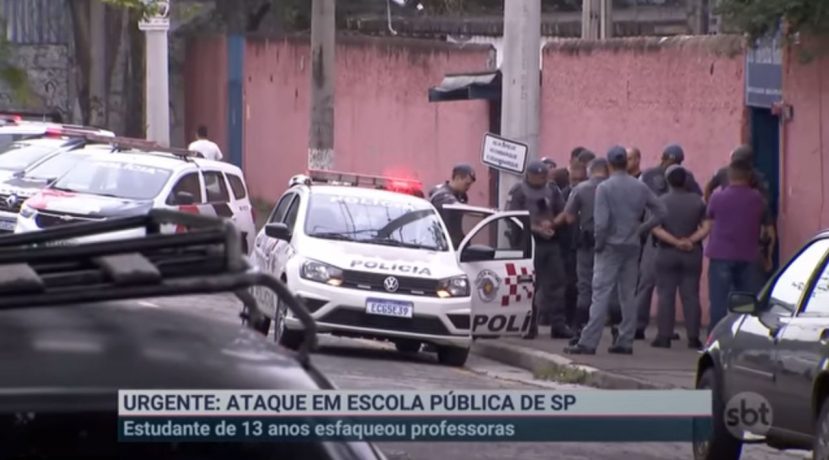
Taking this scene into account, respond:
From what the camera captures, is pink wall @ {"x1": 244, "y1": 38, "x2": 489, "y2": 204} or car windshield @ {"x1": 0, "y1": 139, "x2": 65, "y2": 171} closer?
car windshield @ {"x1": 0, "y1": 139, "x2": 65, "y2": 171}

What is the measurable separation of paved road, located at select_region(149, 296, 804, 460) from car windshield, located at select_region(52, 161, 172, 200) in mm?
1789

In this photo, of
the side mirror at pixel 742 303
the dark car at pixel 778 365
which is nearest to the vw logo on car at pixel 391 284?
the dark car at pixel 778 365

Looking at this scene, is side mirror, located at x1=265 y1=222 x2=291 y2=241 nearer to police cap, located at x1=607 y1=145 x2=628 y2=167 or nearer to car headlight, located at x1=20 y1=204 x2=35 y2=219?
police cap, located at x1=607 y1=145 x2=628 y2=167

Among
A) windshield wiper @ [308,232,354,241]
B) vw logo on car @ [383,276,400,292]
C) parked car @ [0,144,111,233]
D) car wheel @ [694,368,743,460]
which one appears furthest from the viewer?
parked car @ [0,144,111,233]

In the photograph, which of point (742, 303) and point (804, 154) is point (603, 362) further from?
point (742, 303)

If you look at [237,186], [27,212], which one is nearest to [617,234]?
[27,212]

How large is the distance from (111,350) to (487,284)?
43.1ft

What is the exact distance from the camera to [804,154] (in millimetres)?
→ 18016

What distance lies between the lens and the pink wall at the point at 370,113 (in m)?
27.0

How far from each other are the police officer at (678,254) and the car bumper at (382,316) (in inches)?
85.6

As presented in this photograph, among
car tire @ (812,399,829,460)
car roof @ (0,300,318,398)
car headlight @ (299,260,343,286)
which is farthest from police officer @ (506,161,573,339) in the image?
car roof @ (0,300,318,398)

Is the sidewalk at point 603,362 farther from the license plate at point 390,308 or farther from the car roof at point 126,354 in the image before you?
the car roof at point 126,354

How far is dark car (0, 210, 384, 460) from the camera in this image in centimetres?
327

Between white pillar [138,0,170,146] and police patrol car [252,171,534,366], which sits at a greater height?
white pillar [138,0,170,146]
